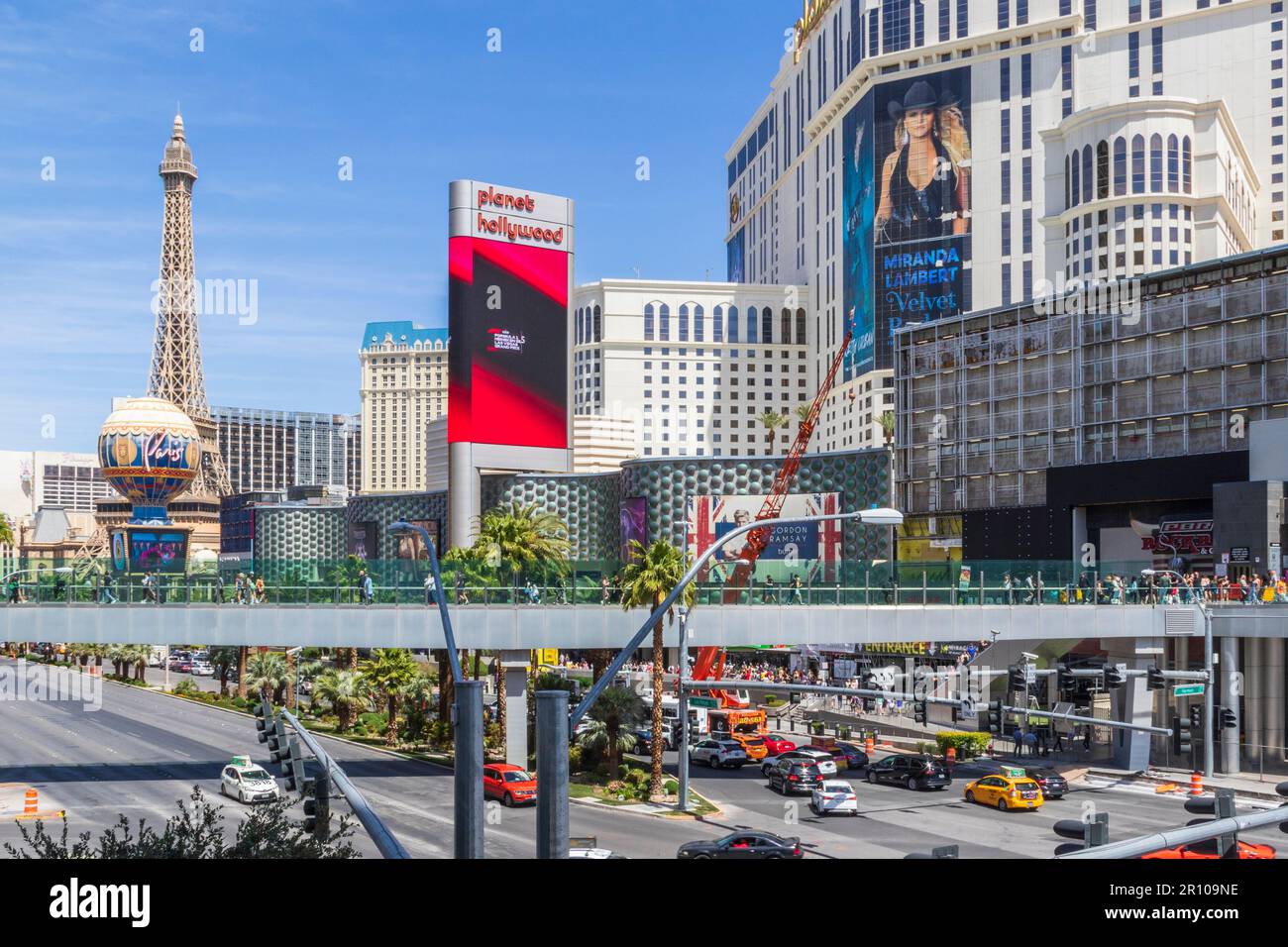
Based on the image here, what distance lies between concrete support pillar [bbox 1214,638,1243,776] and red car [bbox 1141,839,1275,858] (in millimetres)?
20856

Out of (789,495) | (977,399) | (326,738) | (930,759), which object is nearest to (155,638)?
(326,738)

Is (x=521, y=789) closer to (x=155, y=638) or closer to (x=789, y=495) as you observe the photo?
(x=155, y=638)

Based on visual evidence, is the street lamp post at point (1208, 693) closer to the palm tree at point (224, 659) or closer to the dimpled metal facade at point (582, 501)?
the dimpled metal facade at point (582, 501)

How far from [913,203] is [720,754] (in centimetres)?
11378

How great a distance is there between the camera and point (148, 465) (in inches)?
4710

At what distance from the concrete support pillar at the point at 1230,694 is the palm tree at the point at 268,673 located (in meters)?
46.9

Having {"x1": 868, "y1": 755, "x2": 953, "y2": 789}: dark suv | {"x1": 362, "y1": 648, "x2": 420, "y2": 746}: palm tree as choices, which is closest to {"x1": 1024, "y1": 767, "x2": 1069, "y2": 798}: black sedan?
{"x1": 868, "y1": 755, "x2": 953, "y2": 789}: dark suv

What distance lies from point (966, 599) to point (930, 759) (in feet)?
22.0

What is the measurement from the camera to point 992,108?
509 ft

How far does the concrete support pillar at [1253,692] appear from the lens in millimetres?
56094

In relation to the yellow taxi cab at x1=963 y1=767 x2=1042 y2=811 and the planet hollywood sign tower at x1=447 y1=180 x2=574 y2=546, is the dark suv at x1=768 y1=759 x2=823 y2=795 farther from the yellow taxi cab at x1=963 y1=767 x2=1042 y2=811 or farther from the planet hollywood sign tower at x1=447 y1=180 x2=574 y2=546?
the planet hollywood sign tower at x1=447 y1=180 x2=574 y2=546

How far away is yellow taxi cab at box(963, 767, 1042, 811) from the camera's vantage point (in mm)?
45281

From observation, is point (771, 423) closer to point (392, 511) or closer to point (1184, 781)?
point (392, 511)

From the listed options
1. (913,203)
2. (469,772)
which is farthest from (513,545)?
(913,203)
